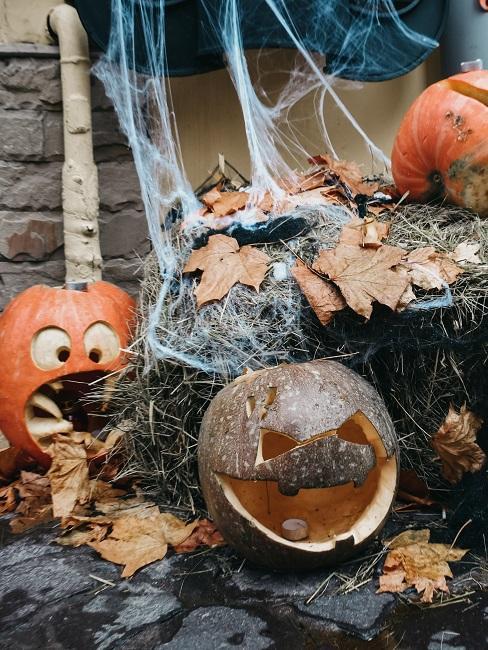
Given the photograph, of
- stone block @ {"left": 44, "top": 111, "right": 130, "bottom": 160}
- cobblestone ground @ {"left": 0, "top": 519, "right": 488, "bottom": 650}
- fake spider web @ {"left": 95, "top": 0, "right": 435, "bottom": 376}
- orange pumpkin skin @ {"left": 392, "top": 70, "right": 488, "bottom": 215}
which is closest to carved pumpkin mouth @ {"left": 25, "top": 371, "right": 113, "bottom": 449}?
fake spider web @ {"left": 95, "top": 0, "right": 435, "bottom": 376}

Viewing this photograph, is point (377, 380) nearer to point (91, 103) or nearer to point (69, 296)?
point (69, 296)

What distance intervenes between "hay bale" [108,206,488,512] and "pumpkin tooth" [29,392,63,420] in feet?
1.31

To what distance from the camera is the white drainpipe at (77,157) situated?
10.7 ft

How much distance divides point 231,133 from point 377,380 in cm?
193

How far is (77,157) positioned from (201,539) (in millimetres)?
2163

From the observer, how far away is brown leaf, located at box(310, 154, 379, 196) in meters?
2.91

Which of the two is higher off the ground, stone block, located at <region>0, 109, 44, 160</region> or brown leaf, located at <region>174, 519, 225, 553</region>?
stone block, located at <region>0, 109, 44, 160</region>

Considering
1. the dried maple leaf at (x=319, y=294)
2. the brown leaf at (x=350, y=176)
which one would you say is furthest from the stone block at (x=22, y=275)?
the dried maple leaf at (x=319, y=294)

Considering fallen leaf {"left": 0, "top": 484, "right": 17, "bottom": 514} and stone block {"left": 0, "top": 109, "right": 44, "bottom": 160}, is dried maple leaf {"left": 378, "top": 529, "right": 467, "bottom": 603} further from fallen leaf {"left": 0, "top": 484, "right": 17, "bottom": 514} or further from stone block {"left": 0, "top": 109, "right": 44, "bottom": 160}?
stone block {"left": 0, "top": 109, "right": 44, "bottom": 160}

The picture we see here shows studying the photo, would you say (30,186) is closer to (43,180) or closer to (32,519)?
(43,180)

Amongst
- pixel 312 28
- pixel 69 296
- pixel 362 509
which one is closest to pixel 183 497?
pixel 362 509

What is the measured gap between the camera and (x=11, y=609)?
1.78 m

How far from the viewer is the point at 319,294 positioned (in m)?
2.10

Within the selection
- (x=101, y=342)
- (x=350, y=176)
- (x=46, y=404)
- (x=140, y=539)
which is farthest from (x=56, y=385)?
(x=350, y=176)
